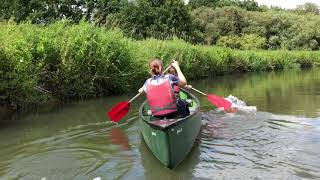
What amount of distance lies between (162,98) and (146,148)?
1.27 m

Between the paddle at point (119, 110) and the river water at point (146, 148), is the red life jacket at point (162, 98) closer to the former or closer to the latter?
the river water at point (146, 148)

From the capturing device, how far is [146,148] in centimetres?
762

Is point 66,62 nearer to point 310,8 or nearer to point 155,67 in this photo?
point 155,67

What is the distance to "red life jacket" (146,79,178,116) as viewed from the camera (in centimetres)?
676

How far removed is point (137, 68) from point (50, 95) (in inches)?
178

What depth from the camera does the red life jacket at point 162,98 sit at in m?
6.76

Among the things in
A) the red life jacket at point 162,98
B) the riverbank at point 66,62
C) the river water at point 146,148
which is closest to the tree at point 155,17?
the riverbank at point 66,62

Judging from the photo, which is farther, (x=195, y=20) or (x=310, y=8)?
(x=310, y=8)

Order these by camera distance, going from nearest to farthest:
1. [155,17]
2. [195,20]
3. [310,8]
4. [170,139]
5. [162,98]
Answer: [170,139] < [162,98] < [155,17] < [195,20] < [310,8]

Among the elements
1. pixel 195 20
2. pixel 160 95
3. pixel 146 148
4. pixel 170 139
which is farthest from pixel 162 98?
pixel 195 20

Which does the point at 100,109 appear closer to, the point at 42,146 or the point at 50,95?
the point at 50,95

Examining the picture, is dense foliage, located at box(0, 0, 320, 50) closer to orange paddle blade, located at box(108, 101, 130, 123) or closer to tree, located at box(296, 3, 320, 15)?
tree, located at box(296, 3, 320, 15)

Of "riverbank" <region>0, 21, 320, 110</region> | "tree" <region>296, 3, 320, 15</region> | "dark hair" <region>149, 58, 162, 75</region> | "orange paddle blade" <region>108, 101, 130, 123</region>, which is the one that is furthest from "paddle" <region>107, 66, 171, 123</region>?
"tree" <region>296, 3, 320, 15</region>

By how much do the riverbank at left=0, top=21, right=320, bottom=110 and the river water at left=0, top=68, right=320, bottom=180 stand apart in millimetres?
1043
